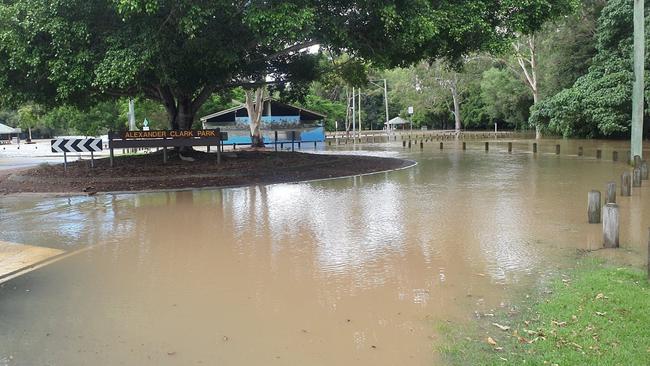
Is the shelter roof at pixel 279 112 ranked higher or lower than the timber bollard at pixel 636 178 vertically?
higher

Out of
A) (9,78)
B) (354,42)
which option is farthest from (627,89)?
(9,78)

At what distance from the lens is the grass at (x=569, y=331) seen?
4.01 m

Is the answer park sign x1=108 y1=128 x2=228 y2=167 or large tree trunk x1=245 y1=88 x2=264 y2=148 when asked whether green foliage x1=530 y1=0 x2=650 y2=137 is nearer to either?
large tree trunk x1=245 y1=88 x2=264 y2=148

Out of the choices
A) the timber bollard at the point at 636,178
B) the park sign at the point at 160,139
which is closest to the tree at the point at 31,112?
the park sign at the point at 160,139

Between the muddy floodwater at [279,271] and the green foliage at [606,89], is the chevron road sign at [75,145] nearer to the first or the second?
the muddy floodwater at [279,271]

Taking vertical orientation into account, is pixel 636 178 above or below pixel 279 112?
below

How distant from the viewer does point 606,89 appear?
91.7 feet

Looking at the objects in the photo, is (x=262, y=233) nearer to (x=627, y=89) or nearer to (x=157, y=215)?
(x=157, y=215)

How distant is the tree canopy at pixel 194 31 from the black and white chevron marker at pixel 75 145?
155cm

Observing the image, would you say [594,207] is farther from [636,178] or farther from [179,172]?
[179,172]

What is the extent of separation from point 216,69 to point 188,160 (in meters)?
3.45

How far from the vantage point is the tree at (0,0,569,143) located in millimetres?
12570

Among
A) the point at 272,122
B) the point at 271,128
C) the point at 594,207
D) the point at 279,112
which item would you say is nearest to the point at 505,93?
the point at 279,112

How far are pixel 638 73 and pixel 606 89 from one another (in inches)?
493
